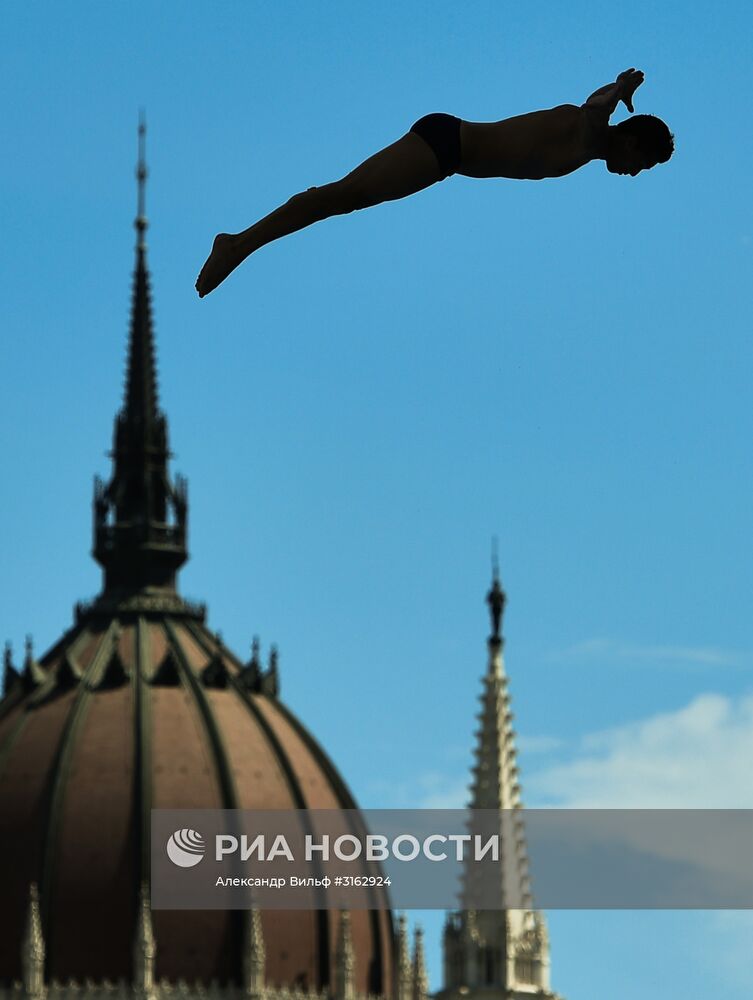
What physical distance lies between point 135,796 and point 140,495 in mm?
21399

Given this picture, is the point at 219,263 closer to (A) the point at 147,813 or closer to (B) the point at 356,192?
(B) the point at 356,192

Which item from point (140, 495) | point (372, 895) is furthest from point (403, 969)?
point (140, 495)

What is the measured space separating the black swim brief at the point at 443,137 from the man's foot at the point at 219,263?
1.07 metres

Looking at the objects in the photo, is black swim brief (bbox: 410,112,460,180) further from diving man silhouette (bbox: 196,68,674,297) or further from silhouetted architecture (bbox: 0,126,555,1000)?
silhouetted architecture (bbox: 0,126,555,1000)

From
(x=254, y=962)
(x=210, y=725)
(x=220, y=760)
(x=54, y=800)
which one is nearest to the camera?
(x=254, y=962)

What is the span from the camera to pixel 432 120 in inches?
639

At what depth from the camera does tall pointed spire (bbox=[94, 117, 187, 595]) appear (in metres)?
147

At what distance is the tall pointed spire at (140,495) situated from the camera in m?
147

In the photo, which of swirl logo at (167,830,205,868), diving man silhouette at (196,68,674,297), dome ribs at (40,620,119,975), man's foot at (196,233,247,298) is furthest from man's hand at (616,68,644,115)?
dome ribs at (40,620,119,975)

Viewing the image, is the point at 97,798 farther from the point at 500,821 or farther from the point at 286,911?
the point at 500,821

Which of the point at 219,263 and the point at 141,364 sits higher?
the point at 141,364

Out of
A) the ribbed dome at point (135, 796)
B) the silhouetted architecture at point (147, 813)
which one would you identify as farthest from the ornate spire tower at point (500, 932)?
the ribbed dome at point (135, 796)

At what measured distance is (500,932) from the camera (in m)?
122

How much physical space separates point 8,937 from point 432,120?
11892cm
